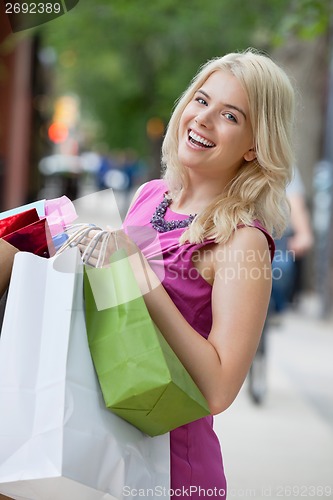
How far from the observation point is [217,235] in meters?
2.23

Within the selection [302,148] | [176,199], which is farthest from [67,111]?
[176,199]

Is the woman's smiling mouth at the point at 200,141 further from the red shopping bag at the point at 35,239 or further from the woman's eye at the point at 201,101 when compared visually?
the red shopping bag at the point at 35,239

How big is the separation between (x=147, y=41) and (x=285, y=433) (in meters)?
16.0

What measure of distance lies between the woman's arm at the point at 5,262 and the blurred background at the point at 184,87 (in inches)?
13.3

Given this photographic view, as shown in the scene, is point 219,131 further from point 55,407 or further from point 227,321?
point 55,407

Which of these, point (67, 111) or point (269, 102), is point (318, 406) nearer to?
point (269, 102)

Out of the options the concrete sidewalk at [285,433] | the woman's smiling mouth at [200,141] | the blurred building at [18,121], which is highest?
the woman's smiling mouth at [200,141]

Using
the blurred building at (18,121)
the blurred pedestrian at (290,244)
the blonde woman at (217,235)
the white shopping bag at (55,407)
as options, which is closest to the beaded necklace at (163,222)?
the blonde woman at (217,235)

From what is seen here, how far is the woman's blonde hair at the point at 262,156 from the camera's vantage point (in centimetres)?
232

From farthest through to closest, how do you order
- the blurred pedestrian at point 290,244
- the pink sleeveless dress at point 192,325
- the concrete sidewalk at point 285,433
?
the blurred pedestrian at point 290,244 < the concrete sidewalk at point 285,433 < the pink sleeveless dress at point 192,325

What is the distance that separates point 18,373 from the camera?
1.97 m

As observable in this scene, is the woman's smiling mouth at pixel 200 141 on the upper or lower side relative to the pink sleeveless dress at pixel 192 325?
upper

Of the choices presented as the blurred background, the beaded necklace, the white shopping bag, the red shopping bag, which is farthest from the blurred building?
the white shopping bag

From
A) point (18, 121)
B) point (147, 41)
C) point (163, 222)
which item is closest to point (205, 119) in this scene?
point (163, 222)
